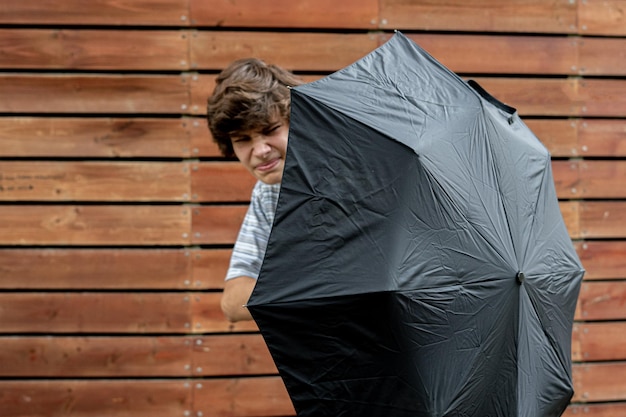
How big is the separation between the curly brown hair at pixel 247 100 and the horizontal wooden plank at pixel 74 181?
1.34m

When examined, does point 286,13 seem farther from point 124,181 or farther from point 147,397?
point 147,397

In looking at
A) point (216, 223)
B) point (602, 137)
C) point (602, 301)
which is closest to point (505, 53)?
point (602, 137)

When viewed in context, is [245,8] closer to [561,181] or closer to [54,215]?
[54,215]

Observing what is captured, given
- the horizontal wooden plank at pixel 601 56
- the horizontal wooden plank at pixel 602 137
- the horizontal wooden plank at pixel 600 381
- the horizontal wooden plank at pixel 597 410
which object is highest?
the horizontal wooden plank at pixel 601 56

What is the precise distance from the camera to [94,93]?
3430mm

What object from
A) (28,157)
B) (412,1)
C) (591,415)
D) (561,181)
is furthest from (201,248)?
(591,415)

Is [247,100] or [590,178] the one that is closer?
[247,100]

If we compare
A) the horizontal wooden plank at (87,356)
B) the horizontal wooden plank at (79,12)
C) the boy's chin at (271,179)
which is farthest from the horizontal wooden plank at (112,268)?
the boy's chin at (271,179)

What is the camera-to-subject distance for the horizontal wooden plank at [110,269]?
340 cm

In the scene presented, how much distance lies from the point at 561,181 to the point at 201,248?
1.89 m

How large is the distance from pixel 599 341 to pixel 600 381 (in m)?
0.21

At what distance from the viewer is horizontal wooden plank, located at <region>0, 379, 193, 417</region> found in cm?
339

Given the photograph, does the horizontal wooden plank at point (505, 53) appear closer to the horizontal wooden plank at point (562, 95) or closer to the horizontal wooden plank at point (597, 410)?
the horizontal wooden plank at point (562, 95)

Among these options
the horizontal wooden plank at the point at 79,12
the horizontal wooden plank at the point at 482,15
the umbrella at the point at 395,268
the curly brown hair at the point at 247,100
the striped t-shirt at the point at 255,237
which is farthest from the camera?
the horizontal wooden plank at the point at 482,15
